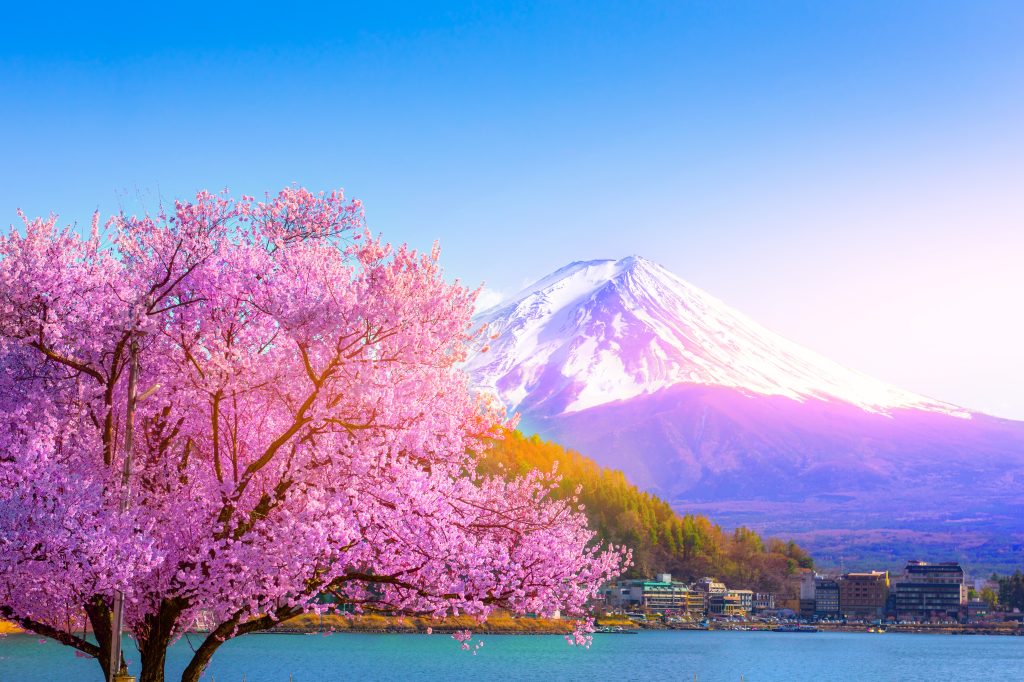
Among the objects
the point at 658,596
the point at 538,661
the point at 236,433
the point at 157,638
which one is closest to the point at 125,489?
the point at 236,433

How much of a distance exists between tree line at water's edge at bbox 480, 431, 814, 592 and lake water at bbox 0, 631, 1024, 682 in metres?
14.2

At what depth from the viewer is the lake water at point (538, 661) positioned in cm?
6869

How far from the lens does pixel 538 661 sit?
8344 centimetres

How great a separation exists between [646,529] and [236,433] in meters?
137

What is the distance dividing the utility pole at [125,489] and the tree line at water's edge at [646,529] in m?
91.5

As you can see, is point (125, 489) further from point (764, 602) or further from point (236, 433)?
point (764, 602)

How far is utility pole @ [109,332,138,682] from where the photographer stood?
1592cm

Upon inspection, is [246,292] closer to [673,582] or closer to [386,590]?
[386,590]

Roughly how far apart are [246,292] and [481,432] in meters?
4.03

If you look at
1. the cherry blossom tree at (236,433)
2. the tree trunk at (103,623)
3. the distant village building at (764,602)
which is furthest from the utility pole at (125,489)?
the distant village building at (764,602)

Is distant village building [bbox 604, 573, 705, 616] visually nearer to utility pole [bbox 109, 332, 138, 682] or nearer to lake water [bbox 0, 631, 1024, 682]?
lake water [bbox 0, 631, 1024, 682]

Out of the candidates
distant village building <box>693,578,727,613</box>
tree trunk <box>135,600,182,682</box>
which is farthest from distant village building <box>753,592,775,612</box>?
tree trunk <box>135,600,182,682</box>

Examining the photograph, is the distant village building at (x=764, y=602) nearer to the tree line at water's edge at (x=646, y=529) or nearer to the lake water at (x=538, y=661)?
the tree line at water's edge at (x=646, y=529)

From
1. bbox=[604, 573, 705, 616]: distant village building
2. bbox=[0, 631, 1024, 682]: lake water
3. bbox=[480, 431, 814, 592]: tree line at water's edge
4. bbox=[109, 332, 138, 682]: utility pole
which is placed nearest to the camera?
bbox=[109, 332, 138, 682]: utility pole
